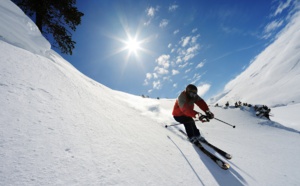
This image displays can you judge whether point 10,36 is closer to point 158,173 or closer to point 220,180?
point 158,173

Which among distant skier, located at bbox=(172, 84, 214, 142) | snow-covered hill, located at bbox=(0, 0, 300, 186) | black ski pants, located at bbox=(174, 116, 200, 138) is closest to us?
snow-covered hill, located at bbox=(0, 0, 300, 186)

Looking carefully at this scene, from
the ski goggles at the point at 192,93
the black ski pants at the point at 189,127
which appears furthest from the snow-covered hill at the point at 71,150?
the ski goggles at the point at 192,93

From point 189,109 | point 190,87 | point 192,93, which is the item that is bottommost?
point 189,109

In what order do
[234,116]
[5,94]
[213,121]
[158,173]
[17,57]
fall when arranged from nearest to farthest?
1. [5,94]
2. [158,173]
3. [17,57]
4. [213,121]
5. [234,116]

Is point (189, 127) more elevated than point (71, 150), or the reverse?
point (189, 127)

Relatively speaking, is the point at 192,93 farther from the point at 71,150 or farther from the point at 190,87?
the point at 71,150

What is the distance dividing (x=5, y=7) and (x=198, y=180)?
7.21 m

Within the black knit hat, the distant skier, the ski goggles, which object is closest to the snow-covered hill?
the distant skier

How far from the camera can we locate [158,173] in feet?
7.52

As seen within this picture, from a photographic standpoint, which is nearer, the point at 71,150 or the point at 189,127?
the point at 71,150

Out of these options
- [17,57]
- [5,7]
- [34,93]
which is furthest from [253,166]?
[5,7]

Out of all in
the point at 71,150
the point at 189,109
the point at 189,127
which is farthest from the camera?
the point at 189,109

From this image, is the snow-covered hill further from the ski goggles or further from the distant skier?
the ski goggles

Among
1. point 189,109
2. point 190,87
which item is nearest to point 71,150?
point 189,109
